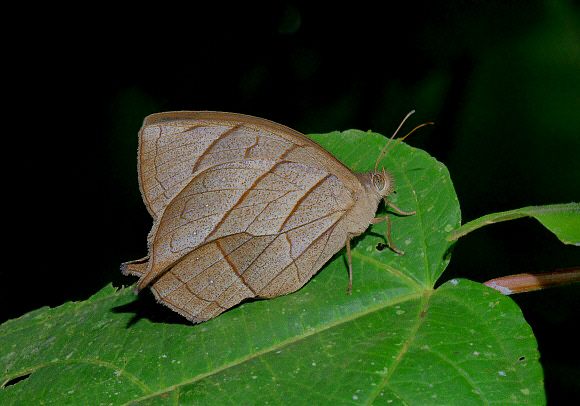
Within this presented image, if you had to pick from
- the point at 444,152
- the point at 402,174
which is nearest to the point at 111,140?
the point at 444,152

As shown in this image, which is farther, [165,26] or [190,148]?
[165,26]

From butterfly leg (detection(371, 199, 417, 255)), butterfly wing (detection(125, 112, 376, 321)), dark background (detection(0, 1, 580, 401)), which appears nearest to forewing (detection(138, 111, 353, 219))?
butterfly wing (detection(125, 112, 376, 321))

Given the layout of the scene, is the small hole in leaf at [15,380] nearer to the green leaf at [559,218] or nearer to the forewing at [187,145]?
the forewing at [187,145]

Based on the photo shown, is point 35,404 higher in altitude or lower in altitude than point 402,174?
lower

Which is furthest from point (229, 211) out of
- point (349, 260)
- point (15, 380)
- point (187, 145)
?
point (15, 380)

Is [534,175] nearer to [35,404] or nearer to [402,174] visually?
[402,174]

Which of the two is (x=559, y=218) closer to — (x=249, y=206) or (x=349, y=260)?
(x=349, y=260)

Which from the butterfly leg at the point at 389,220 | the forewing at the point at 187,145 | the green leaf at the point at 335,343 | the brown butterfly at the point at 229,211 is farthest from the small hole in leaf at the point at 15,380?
the butterfly leg at the point at 389,220

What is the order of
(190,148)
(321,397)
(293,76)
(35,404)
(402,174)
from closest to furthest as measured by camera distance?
(321,397) → (35,404) → (190,148) → (402,174) → (293,76)
